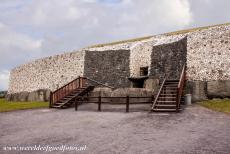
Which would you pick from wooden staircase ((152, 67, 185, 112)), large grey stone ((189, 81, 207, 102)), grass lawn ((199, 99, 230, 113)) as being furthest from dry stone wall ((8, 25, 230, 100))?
wooden staircase ((152, 67, 185, 112))

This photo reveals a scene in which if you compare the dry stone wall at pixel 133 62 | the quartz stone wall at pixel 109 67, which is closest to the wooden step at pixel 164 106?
the dry stone wall at pixel 133 62

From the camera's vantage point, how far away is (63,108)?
19344 millimetres

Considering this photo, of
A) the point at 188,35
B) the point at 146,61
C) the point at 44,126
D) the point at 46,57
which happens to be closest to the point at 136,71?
the point at 146,61

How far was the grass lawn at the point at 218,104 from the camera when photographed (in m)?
15.7

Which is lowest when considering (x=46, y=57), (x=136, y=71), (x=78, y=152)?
(x=78, y=152)

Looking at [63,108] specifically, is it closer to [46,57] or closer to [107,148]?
[107,148]

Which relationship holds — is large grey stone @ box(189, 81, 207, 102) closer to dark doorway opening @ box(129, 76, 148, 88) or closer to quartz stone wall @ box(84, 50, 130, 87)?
dark doorway opening @ box(129, 76, 148, 88)

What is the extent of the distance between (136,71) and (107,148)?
1765 cm

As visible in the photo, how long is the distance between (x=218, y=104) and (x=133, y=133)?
28.2 ft

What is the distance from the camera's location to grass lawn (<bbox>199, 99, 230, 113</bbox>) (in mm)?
15664

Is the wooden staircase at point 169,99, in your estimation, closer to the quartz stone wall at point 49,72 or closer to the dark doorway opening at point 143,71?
the dark doorway opening at point 143,71

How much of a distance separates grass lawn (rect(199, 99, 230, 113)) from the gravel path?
1407 mm

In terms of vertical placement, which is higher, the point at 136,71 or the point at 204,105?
the point at 136,71

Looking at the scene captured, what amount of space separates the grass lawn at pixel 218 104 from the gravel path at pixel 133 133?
4.62 ft
